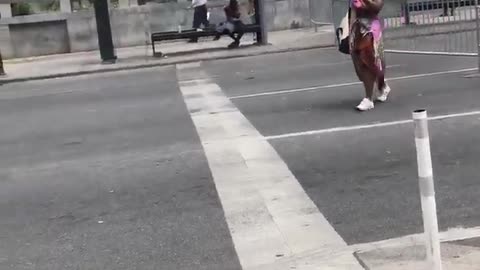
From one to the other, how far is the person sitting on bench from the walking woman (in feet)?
31.6

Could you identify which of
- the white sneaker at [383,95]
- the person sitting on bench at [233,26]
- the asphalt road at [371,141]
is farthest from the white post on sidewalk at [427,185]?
the person sitting on bench at [233,26]

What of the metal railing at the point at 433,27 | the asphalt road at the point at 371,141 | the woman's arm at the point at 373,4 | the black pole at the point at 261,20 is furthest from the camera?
the black pole at the point at 261,20

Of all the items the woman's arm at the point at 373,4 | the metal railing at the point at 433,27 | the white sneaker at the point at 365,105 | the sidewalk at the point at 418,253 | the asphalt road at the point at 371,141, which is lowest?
the asphalt road at the point at 371,141

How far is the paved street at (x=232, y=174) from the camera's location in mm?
5508

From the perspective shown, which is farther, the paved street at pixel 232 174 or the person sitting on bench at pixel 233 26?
the person sitting on bench at pixel 233 26

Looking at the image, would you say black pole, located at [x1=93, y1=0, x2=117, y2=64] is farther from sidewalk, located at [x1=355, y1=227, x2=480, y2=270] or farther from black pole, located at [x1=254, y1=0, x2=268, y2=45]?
sidewalk, located at [x1=355, y1=227, x2=480, y2=270]

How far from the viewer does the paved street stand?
5508mm

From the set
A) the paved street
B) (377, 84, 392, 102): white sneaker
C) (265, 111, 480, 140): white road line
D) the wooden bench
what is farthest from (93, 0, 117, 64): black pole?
(265, 111, 480, 140): white road line

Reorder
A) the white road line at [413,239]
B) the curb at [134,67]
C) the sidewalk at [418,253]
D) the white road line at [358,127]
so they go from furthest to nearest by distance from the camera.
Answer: the curb at [134,67] < the white road line at [358,127] < the white road line at [413,239] < the sidewalk at [418,253]

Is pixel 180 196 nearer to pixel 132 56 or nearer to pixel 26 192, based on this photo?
pixel 26 192

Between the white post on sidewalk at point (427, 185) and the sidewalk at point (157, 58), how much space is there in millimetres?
14232

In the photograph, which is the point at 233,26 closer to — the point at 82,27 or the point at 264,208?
the point at 82,27

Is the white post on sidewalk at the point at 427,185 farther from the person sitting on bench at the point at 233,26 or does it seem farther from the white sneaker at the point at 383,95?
the person sitting on bench at the point at 233,26

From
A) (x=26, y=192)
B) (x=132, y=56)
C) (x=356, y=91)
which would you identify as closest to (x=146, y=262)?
(x=26, y=192)
